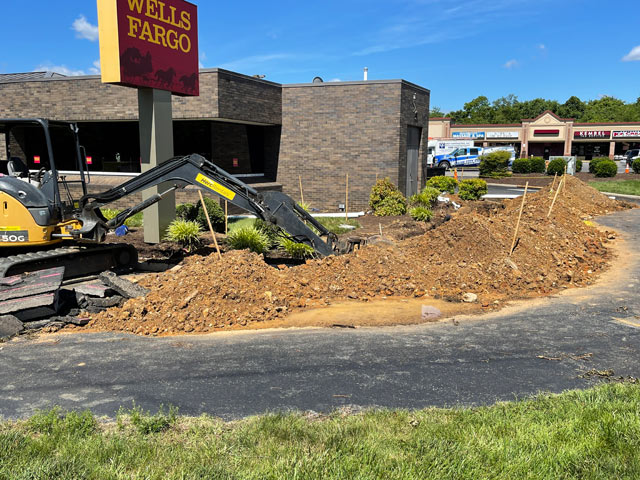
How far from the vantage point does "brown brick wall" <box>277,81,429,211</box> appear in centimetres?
2245

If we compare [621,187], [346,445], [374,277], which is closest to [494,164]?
[621,187]

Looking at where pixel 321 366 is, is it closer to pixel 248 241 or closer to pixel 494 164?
pixel 248 241

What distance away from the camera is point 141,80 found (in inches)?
555

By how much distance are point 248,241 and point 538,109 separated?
384 feet

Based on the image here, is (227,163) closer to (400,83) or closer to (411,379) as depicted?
(400,83)

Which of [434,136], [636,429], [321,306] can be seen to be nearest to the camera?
[636,429]

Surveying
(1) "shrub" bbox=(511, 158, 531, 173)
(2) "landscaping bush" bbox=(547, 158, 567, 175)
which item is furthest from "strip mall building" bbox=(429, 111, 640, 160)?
(2) "landscaping bush" bbox=(547, 158, 567, 175)

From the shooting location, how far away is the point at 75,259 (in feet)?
35.7

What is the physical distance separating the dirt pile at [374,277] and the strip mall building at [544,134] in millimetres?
58313

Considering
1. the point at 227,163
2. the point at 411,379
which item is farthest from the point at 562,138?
the point at 411,379

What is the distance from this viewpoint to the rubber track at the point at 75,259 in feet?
31.2

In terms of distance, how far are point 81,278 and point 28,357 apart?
426cm

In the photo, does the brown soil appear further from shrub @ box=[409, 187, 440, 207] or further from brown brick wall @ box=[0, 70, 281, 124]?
brown brick wall @ box=[0, 70, 281, 124]

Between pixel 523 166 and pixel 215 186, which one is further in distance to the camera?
pixel 523 166
